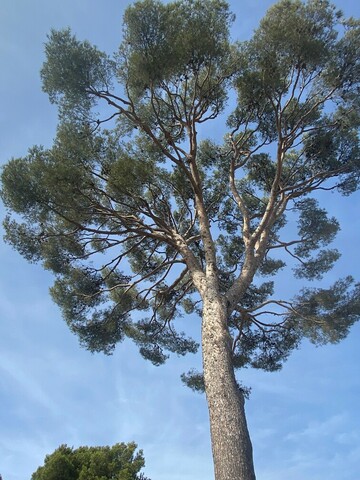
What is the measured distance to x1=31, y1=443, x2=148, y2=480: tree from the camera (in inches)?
449

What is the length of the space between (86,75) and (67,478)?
29.1ft

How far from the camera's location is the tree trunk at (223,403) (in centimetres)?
511

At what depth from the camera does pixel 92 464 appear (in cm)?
1152

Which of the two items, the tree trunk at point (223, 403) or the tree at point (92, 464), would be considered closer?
the tree trunk at point (223, 403)

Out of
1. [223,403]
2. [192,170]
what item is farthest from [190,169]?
[223,403]

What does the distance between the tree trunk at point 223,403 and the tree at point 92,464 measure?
6633 mm

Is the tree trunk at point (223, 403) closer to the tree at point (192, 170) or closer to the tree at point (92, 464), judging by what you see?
the tree at point (192, 170)

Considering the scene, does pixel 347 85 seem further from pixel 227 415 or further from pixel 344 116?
pixel 227 415

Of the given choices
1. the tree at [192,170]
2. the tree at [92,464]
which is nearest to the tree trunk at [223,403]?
the tree at [192,170]

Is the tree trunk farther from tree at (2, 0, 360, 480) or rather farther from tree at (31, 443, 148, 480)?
tree at (31, 443, 148, 480)

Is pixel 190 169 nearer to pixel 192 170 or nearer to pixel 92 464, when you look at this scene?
pixel 192 170

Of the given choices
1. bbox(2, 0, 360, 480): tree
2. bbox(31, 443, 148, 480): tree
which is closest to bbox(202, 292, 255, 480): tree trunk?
bbox(2, 0, 360, 480): tree

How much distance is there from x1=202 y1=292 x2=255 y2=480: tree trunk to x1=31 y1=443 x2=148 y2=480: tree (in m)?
6.63

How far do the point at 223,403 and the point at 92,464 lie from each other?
23.9ft
